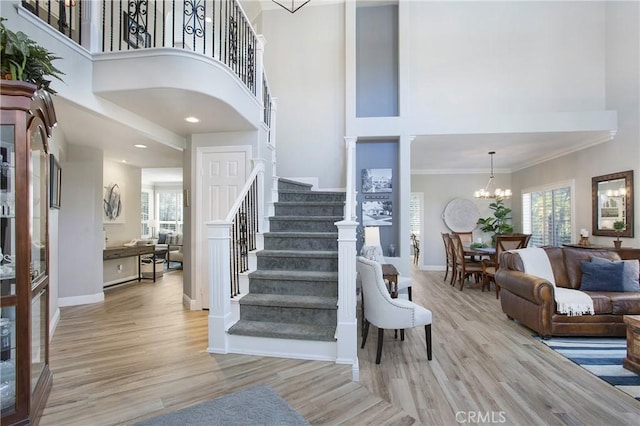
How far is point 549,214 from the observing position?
21.3ft

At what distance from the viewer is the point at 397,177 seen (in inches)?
196

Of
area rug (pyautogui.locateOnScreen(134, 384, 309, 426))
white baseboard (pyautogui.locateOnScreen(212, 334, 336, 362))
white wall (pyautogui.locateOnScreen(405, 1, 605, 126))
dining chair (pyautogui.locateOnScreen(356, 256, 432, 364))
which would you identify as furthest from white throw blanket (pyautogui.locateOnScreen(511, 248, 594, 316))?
area rug (pyautogui.locateOnScreen(134, 384, 309, 426))

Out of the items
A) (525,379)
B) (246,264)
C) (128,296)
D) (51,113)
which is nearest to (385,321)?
(525,379)

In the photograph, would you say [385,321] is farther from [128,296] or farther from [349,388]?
[128,296]

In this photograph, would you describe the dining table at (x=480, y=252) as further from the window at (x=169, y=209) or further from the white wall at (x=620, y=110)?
the window at (x=169, y=209)

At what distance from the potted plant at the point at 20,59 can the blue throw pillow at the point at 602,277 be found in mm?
5495

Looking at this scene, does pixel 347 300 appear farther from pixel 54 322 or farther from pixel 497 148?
pixel 497 148

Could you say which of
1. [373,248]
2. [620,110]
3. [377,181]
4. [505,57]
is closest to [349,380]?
[373,248]

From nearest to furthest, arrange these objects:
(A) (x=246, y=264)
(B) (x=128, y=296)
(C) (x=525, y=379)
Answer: (C) (x=525, y=379) < (A) (x=246, y=264) < (B) (x=128, y=296)

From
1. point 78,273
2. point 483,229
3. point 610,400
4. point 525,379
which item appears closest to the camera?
point 610,400

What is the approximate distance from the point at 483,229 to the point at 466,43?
474 cm

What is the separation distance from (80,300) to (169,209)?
6.47 m

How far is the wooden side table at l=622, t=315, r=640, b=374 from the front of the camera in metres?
2.56

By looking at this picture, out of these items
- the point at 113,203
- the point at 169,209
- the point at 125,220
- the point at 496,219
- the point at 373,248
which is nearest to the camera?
the point at 373,248
